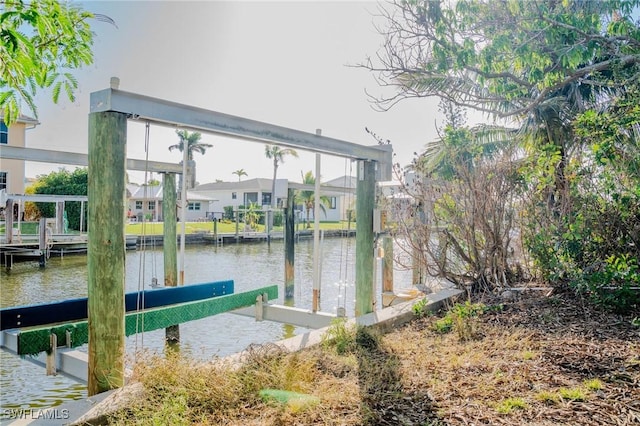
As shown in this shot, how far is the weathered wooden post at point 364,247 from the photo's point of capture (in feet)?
18.4

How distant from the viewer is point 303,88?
9492 millimetres

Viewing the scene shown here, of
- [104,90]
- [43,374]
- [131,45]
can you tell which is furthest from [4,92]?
[131,45]

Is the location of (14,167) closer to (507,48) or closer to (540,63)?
(507,48)

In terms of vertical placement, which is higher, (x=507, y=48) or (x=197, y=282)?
(x=507, y=48)

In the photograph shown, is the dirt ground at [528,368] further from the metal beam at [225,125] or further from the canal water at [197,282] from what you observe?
the metal beam at [225,125]

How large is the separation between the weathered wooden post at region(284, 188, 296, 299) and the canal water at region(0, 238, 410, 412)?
0.34 m

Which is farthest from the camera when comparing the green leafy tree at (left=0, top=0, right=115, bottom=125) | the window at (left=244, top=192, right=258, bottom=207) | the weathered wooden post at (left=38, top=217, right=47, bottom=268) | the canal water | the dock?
the window at (left=244, top=192, right=258, bottom=207)

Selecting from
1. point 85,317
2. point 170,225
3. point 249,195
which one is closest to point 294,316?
point 85,317

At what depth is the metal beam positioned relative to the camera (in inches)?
135

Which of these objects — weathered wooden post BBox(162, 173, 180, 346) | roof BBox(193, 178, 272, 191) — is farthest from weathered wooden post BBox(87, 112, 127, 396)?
roof BBox(193, 178, 272, 191)

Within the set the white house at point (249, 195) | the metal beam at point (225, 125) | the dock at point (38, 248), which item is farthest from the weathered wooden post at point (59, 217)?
the white house at point (249, 195)

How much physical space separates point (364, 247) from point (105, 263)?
3.14 metres

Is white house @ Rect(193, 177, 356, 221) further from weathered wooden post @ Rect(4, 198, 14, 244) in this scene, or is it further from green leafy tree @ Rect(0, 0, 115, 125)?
green leafy tree @ Rect(0, 0, 115, 125)

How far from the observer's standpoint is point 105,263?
129 inches
